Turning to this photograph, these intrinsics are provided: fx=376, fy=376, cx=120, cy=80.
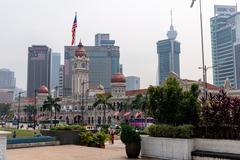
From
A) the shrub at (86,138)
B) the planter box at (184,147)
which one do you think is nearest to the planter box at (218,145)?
the planter box at (184,147)

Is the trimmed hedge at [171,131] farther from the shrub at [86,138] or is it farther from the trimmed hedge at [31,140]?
the trimmed hedge at [31,140]

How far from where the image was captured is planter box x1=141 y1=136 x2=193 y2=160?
19969 mm

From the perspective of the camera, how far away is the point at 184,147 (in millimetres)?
20000

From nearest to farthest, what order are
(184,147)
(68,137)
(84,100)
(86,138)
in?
(184,147) → (86,138) → (68,137) → (84,100)

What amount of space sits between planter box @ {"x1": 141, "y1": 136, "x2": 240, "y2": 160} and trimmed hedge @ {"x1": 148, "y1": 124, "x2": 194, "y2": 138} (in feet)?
1.06

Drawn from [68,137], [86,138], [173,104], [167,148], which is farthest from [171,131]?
[68,137]

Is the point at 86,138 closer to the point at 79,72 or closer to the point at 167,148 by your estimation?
the point at 167,148

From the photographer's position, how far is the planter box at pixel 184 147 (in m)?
18.6

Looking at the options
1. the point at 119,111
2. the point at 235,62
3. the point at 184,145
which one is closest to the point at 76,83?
the point at 119,111

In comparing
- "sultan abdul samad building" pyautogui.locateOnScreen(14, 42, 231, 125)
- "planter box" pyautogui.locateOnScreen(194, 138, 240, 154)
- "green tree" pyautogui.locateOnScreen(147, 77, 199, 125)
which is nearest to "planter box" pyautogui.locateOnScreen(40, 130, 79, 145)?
"green tree" pyautogui.locateOnScreen(147, 77, 199, 125)

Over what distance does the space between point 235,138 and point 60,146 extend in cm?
1485

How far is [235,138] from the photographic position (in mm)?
19031

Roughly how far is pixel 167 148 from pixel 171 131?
977 millimetres

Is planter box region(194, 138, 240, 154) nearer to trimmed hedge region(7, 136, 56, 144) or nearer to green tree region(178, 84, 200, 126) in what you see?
green tree region(178, 84, 200, 126)
